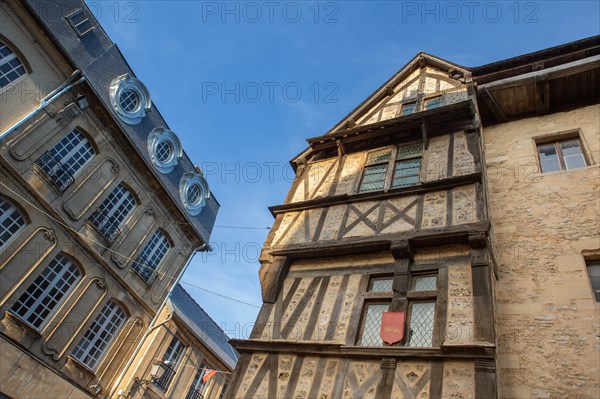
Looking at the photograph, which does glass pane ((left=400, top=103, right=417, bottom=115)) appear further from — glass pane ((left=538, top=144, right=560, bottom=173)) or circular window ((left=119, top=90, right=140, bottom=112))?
circular window ((left=119, top=90, right=140, bottom=112))

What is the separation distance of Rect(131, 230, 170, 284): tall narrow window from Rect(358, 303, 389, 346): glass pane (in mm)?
10009

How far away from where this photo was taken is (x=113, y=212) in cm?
1328

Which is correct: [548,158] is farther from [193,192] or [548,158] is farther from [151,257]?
[193,192]

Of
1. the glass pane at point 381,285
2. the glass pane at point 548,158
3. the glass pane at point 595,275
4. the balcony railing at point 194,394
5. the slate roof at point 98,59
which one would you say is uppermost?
the slate roof at point 98,59

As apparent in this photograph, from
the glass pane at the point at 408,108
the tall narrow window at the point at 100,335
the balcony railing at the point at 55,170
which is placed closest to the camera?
the glass pane at the point at 408,108

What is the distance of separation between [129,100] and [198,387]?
12.0 meters

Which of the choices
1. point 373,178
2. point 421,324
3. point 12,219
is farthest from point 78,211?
point 421,324

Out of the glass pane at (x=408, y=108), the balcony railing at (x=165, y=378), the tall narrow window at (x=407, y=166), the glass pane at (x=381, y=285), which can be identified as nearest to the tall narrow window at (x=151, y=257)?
the balcony railing at (x=165, y=378)

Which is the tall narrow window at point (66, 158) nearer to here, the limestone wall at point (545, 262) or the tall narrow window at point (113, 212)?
the tall narrow window at point (113, 212)

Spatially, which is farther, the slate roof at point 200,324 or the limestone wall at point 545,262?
the slate roof at point 200,324

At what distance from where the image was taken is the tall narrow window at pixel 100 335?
11.6 metres

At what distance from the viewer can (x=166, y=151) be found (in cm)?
1591

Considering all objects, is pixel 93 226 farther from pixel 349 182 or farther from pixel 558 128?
pixel 558 128

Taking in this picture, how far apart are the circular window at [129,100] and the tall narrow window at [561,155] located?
13.3m
